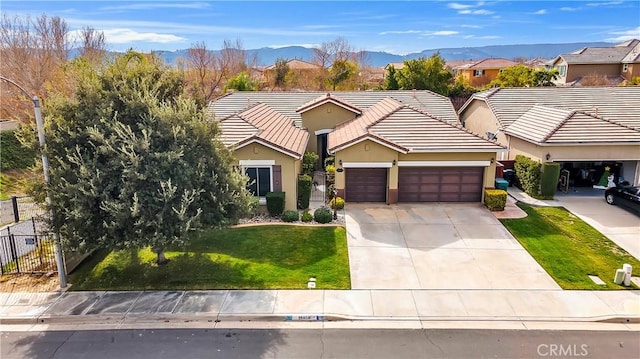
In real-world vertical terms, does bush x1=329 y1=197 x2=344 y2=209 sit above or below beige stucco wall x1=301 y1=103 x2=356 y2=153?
below

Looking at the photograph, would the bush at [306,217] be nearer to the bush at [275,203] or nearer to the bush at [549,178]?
the bush at [275,203]

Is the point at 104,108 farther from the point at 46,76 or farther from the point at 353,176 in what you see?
the point at 46,76

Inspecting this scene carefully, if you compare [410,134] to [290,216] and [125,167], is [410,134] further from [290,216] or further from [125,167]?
[125,167]

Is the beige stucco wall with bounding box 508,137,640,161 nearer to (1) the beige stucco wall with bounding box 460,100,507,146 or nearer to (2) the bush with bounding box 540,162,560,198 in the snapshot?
(2) the bush with bounding box 540,162,560,198

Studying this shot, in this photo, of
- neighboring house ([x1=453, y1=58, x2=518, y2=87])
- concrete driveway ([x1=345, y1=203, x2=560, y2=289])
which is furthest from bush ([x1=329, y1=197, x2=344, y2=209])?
neighboring house ([x1=453, y1=58, x2=518, y2=87])

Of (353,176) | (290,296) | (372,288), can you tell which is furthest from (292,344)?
(353,176)

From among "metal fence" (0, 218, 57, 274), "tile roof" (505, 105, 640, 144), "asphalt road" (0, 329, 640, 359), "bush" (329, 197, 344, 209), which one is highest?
"tile roof" (505, 105, 640, 144)

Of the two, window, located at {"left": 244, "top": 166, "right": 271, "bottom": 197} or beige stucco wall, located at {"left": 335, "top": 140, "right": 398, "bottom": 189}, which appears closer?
window, located at {"left": 244, "top": 166, "right": 271, "bottom": 197}
